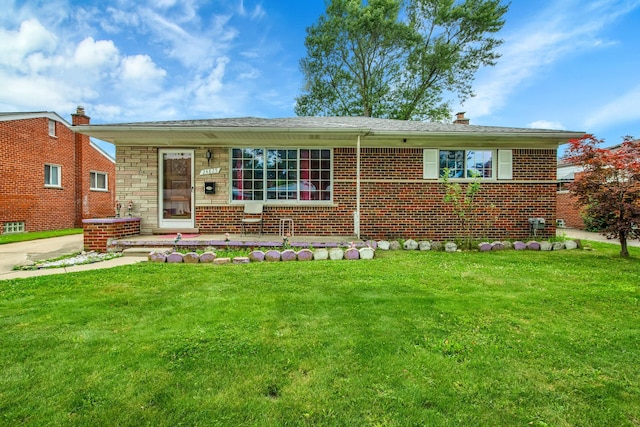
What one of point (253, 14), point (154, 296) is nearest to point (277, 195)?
point (154, 296)

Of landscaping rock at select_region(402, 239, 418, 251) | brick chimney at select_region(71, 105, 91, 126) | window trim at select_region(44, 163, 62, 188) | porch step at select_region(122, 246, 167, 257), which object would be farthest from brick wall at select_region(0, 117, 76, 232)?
landscaping rock at select_region(402, 239, 418, 251)

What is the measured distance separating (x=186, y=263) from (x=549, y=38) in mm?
16371

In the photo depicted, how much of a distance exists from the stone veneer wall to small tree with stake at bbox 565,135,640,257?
1.55 m

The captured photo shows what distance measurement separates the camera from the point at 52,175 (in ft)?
45.3

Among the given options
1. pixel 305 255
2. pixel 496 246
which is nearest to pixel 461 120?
pixel 496 246

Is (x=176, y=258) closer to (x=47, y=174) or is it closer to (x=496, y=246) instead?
(x=496, y=246)

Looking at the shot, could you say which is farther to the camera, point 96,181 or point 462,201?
point 96,181

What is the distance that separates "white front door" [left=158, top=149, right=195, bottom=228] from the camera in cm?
811

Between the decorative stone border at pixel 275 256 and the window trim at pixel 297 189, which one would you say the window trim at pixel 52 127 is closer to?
the window trim at pixel 297 189

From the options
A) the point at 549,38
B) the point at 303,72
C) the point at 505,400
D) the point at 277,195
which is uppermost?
the point at 303,72

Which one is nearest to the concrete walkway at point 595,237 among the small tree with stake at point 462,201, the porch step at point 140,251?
the small tree with stake at point 462,201

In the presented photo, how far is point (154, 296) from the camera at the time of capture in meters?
3.83

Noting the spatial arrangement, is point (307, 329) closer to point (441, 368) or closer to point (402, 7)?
point (441, 368)

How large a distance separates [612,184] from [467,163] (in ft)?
9.74
